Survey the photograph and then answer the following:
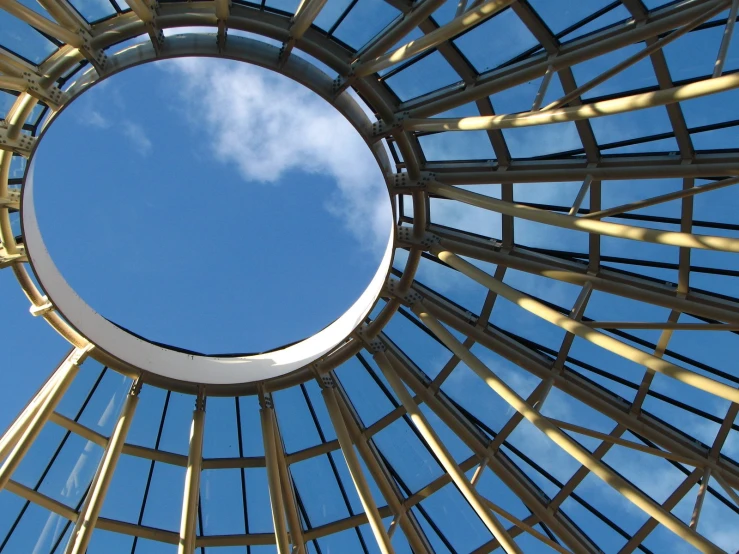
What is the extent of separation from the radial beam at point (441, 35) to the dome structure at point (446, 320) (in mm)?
73

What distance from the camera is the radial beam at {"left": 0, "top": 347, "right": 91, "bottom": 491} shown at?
18375mm

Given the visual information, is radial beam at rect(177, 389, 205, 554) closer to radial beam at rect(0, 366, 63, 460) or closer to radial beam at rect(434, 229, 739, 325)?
radial beam at rect(0, 366, 63, 460)

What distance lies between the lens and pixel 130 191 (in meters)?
28.9

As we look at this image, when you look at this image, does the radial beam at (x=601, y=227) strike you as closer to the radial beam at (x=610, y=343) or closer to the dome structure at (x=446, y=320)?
the dome structure at (x=446, y=320)

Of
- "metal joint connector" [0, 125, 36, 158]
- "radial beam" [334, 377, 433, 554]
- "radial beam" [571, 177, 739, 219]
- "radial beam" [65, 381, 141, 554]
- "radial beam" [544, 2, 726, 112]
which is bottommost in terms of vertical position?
"radial beam" [65, 381, 141, 554]

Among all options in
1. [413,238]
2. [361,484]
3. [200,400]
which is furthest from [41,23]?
[361,484]

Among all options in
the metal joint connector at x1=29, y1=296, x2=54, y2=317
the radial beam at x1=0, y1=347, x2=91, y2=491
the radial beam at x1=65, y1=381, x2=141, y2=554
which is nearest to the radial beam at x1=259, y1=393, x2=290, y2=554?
the radial beam at x1=65, y1=381, x2=141, y2=554

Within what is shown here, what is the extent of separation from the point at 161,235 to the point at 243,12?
13261mm

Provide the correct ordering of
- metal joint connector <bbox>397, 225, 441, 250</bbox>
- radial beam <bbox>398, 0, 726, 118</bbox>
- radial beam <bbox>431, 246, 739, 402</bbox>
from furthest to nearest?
metal joint connector <bbox>397, 225, 441, 250</bbox> < radial beam <bbox>398, 0, 726, 118</bbox> < radial beam <bbox>431, 246, 739, 402</bbox>

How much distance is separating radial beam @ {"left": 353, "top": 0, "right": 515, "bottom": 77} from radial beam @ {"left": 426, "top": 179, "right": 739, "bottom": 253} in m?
3.00

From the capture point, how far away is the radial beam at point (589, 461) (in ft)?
50.9

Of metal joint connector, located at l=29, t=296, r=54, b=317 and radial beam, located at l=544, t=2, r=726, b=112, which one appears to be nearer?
radial beam, located at l=544, t=2, r=726, b=112

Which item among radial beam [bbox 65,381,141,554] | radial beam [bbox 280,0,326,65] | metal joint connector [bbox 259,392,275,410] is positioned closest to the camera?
radial beam [bbox 280,0,326,65]

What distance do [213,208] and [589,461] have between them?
55.6 feet
